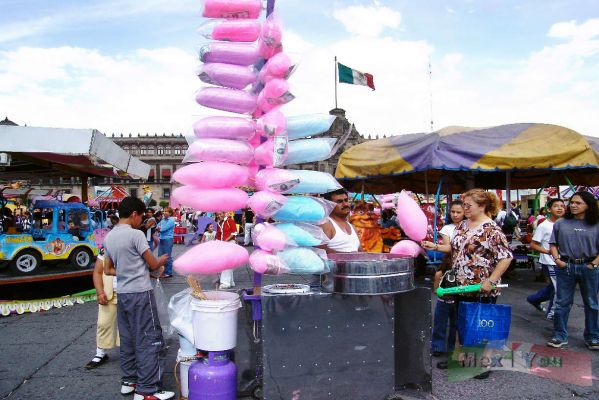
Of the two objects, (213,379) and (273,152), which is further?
(273,152)

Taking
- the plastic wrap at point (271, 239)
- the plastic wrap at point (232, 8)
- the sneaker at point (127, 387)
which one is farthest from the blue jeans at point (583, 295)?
the sneaker at point (127, 387)

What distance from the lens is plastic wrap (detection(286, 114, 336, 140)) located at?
3.61m

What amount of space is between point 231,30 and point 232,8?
0.17m

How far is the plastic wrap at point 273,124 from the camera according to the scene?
342 cm

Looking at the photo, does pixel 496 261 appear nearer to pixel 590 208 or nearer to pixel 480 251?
pixel 480 251

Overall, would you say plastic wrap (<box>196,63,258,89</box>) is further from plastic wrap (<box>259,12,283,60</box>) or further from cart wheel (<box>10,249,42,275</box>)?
cart wheel (<box>10,249,42,275</box>)

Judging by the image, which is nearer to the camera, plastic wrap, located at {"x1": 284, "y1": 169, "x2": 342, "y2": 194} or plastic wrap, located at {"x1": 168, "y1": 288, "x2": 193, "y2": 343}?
plastic wrap, located at {"x1": 284, "y1": 169, "x2": 342, "y2": 194}

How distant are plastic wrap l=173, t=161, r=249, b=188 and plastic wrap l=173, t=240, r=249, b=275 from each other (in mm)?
451

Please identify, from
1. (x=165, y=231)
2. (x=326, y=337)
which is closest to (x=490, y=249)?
(x=326, y=337)

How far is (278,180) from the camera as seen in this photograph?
11.0ft

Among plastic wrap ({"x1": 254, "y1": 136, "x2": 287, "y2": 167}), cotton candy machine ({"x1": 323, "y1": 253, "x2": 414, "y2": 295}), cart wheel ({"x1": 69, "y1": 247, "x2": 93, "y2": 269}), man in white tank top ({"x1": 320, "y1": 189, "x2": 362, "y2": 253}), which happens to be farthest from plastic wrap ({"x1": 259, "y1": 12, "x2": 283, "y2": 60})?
cart wheel ({"x1": 69, "y1": 247, "x2": 93, "y2": 269})

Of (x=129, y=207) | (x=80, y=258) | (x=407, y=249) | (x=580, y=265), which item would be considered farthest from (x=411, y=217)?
(x=80, y=258)

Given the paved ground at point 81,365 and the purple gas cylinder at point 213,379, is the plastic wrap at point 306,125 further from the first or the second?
the purple gas cylinder at point 213,379

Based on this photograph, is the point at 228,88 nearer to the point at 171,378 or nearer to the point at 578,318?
the point at 171,378
